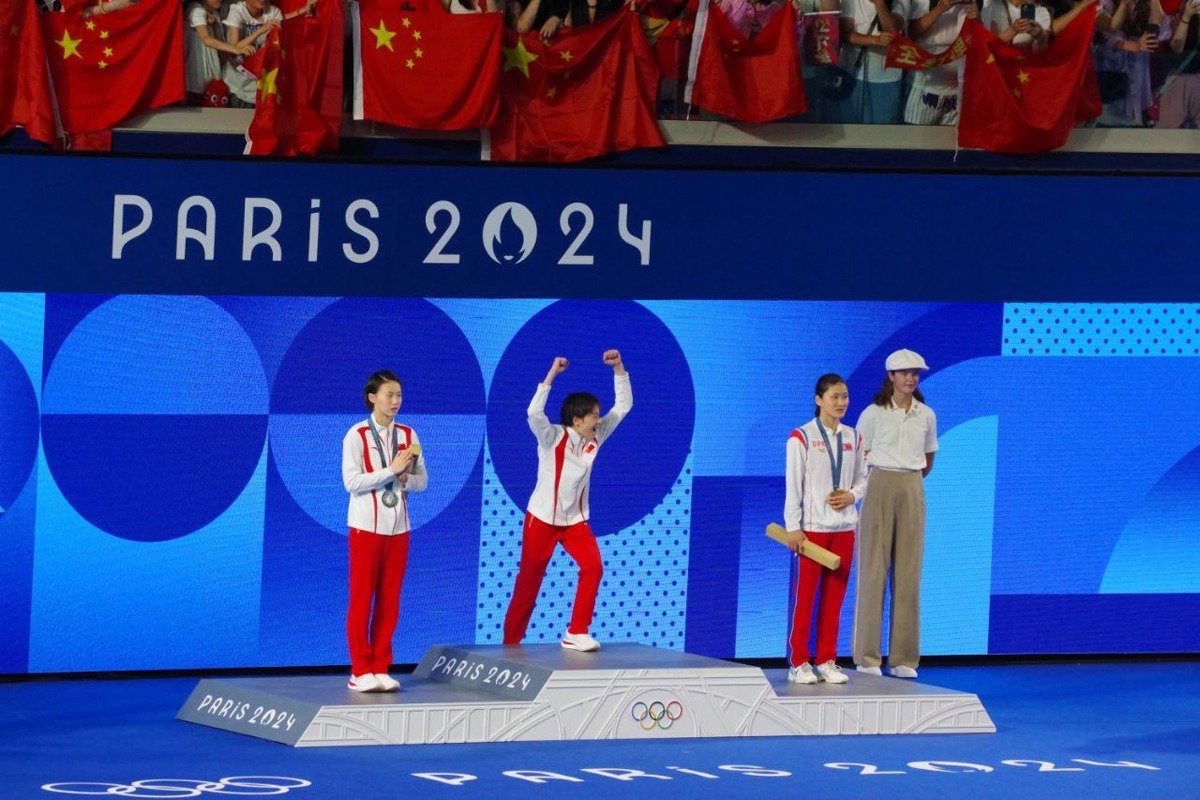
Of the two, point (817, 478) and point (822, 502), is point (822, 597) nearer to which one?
point (822, 502)

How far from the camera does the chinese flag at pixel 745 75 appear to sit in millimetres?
13227

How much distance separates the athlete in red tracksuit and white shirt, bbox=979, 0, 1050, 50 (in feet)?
18.4

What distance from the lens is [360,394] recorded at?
12.6 meters

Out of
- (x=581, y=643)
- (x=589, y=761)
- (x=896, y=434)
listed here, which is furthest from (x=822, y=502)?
(x=589, y=761)

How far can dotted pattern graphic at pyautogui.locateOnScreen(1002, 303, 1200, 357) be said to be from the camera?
44.5 feet

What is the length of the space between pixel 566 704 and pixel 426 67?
4.36 metres

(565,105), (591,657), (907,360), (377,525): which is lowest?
(591,657)

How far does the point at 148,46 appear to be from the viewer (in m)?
12.6

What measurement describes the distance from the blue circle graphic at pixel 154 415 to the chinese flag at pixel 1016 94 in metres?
4.97

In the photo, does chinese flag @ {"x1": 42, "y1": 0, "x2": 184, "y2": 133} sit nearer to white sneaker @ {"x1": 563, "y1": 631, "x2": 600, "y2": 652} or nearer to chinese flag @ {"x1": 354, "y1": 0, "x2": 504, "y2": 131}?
chinese flag @ {"x1": 354, "y1": 0, "x2": 504, "y2": 131}

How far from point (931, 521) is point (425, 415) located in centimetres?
339

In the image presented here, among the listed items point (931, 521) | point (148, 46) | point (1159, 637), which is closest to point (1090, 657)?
point (1159, 637)

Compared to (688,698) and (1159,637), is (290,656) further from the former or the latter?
(1159,637)

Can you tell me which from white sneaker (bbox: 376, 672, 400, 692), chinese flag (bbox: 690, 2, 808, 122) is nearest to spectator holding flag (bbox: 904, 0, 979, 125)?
chinese flag (bbox: 690, 2, 808, 122)
